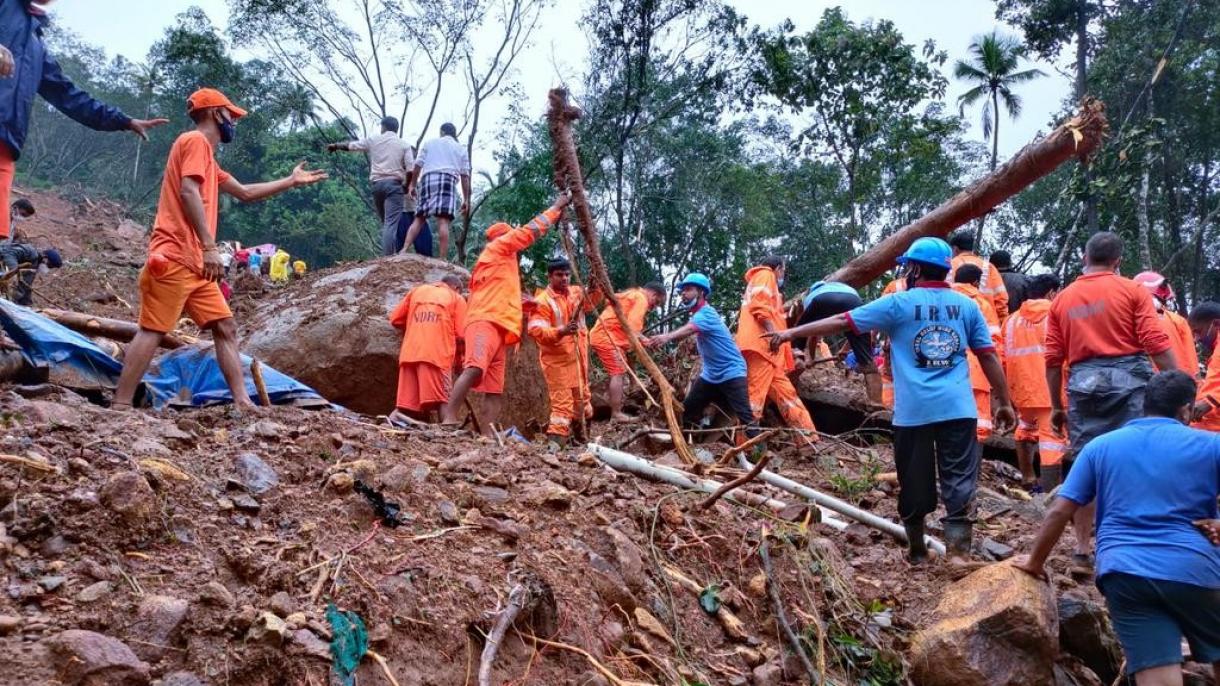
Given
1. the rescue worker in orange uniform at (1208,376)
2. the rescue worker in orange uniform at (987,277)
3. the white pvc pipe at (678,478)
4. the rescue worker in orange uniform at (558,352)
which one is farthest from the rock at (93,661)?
the rescue worker in orange uniform at (987,277)

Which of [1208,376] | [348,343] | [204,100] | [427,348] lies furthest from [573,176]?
[1208,376]

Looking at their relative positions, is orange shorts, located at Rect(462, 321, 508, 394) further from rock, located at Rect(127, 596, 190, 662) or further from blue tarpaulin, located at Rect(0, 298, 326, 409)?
rock, located at Rect(127, 596, 190, 662)

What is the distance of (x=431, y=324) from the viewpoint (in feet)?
21.9

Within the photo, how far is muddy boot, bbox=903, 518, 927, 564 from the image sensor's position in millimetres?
4648

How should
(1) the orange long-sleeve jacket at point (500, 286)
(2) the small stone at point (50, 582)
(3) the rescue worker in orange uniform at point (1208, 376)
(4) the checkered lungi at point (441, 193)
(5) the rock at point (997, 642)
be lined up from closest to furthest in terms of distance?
1. (2) the small stone at point (50, 582)
2. (5) the rock at point (997, 642)
3. (3) the rescue worker in orange uniform at point (1208, 376)
4. (1) the orange long-sleeve jacket at point (500, 286)
5. (4) the checkered lungi at point (441, 193)

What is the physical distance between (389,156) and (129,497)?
7178 millimetres

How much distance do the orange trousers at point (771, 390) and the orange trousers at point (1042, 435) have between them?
62.3 inches

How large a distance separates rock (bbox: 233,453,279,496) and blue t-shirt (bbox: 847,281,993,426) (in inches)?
109

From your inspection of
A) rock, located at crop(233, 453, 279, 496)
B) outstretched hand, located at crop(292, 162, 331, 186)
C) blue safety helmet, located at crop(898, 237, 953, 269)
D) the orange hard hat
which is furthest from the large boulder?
blue safety helmet, located at crop(898, 237, 953, 269)

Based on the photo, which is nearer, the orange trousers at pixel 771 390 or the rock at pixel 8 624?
the rock at pixel 8 624

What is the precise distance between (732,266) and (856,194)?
99.1 inches

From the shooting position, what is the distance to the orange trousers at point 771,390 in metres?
7.93

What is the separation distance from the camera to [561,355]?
25.5 feet

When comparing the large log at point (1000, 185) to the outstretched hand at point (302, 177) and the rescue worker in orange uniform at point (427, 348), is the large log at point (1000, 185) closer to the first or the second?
the rescue worker in orange uniform at point (427, 348)
